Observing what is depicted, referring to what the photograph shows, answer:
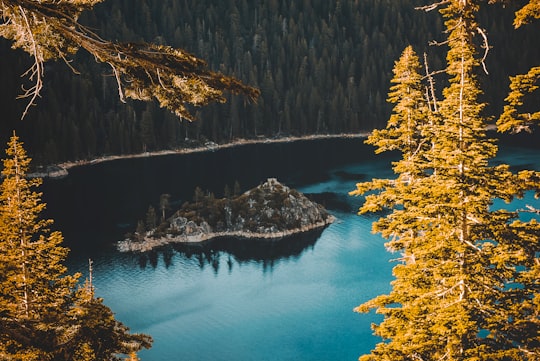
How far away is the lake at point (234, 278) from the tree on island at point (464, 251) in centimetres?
3543

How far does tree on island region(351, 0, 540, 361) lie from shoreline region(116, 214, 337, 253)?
201ft

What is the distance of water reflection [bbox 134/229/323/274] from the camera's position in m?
68.6

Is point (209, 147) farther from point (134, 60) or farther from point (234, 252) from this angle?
point (134, 60)

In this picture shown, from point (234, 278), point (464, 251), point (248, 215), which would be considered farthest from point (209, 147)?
point (464, 251)

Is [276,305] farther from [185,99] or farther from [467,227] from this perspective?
[185,99]

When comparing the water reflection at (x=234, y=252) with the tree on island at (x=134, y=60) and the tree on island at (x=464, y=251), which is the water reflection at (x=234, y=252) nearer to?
the tree on island at (x=464, y=251)

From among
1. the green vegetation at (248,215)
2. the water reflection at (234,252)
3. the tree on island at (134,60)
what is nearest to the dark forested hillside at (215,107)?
the green vegetation at (248,215)

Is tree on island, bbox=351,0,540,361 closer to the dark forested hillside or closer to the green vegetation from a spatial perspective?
the green vegetation

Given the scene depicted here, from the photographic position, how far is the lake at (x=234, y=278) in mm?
50500

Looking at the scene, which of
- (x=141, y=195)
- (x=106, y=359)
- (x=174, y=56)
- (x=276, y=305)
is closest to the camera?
(x=174, y=56)

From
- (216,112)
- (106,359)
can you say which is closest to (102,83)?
(216,112)

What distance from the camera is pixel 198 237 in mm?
76438

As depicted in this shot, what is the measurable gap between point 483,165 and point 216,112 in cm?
15116

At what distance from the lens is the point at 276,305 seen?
191 ft
